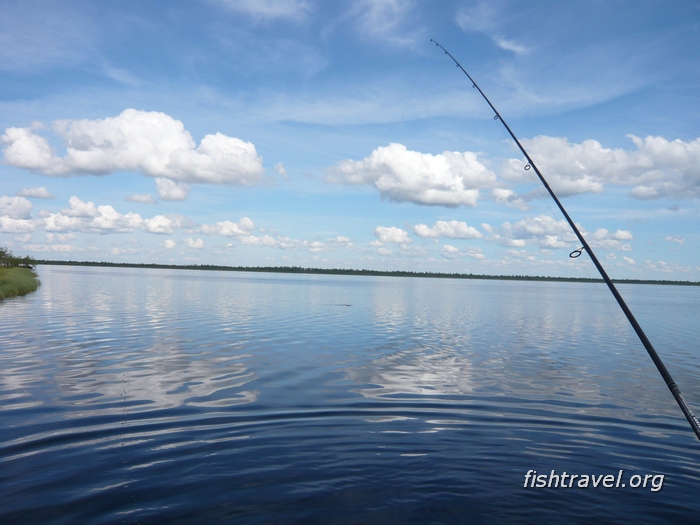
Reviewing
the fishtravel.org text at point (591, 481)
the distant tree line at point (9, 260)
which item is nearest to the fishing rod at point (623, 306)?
the fishtravel.org text at point (591, 481)

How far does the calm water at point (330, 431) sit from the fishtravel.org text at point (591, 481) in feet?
0.36

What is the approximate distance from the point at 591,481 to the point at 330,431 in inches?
195

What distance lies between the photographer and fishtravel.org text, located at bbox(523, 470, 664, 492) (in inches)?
332

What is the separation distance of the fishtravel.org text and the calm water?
4.3 inches

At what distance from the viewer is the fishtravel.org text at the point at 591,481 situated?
8.43 meters

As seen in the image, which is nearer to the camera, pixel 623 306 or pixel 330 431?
pixel 623 306

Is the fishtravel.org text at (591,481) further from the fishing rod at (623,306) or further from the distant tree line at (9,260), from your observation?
the distant tree line at (9,260)

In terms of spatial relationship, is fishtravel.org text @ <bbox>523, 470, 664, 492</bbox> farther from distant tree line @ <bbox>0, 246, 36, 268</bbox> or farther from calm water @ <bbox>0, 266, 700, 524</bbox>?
distant tree line @ <bbox>0, 246, 36, 268</bbox>

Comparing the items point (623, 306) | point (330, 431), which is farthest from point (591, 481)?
point (330, 431)

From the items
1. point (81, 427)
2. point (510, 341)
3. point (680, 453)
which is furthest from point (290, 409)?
point (510, 341)

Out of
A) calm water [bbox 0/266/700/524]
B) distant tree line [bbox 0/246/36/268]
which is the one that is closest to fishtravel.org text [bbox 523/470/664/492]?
calm water [bbox 0/266/700/524]

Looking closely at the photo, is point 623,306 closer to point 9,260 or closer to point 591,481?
point 591,481

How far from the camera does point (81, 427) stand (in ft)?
35.7

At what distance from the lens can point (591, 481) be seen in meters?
8.62
